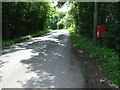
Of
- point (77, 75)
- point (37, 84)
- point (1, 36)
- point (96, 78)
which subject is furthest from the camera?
point (1, 36)

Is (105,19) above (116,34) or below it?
above

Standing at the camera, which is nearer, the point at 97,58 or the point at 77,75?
the point at 77,75

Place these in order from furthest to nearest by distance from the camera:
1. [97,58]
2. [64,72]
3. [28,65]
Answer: [97,58] < [28,65] < [64,72]

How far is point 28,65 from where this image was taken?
303 inches

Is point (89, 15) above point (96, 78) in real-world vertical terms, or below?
above

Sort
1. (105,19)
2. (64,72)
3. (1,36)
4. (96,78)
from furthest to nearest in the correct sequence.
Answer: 1. (1,36)
2. (105,19)
3. (64,72)
4. (96,78)

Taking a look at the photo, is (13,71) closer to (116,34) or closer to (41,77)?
(41,77)

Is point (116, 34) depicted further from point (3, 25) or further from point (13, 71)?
point (3, 25)

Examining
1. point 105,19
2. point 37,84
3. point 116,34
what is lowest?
point 37,84

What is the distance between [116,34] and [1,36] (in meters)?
18.0

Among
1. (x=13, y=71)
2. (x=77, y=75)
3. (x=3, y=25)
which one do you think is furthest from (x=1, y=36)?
(x=77, y=75)

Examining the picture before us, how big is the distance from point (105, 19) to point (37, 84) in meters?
9.78

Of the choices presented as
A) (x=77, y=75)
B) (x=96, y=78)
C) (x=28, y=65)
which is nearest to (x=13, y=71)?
(x=28, y=65)

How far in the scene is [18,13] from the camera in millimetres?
21875
